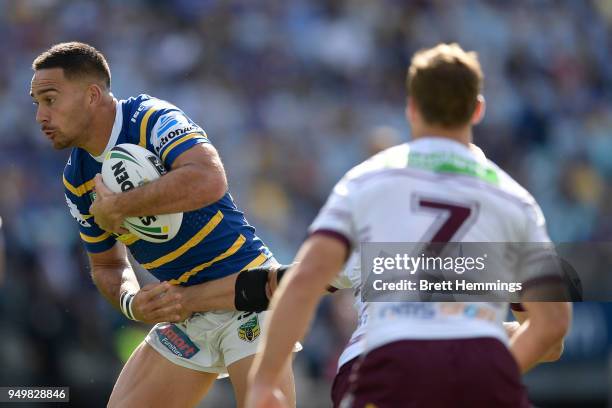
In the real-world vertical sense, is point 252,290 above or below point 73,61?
below

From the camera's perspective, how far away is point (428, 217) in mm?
3742

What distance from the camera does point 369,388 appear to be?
3758mm

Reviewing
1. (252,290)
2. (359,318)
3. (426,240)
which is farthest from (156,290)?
(426,240)

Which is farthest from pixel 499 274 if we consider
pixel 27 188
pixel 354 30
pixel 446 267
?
pixel 354 30

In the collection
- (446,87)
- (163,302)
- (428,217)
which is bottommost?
(163,302)

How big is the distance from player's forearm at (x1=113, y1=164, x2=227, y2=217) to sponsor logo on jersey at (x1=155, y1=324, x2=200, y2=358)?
87 cm

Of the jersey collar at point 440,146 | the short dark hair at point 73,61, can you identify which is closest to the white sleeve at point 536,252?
the jersey collar at point 440,146

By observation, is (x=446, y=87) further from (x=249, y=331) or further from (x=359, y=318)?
(x=249, y=331)

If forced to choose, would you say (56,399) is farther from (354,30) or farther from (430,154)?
(354,30)

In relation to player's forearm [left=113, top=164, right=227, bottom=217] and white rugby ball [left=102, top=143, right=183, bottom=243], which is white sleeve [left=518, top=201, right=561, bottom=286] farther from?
white rugby ball [left=102, top=143, right=183, bottom=243]

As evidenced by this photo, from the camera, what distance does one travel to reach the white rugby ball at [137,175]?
219 inches

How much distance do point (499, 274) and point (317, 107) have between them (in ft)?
33.4

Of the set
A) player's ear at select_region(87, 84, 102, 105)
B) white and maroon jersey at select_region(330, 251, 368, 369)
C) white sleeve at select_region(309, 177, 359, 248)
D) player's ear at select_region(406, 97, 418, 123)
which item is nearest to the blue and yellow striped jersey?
player's ear at select_region(87, 84, 102, 105)

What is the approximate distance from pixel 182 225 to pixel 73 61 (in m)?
1.09
